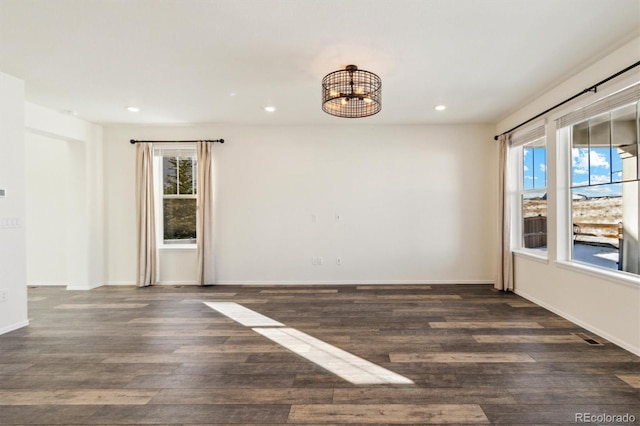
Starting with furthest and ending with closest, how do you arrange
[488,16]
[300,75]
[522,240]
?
1. [522,240]
2. [300,75]
3. [488,16]

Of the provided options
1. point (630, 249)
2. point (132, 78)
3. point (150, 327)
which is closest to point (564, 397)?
point (630, 249)

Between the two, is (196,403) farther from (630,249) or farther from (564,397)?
(630,249)

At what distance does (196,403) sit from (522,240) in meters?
5.02

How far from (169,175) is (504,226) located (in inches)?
226

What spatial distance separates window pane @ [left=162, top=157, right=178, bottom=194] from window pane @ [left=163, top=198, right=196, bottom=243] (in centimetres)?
20

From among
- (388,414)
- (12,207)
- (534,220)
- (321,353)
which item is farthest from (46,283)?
(534,220)

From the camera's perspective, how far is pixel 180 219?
5836mm

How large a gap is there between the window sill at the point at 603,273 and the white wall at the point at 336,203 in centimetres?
185

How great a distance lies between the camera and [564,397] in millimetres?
2174

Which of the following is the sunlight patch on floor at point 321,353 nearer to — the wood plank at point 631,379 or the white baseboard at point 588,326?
the wood plank at point 631,379

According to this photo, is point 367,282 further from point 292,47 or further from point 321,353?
point 292,47

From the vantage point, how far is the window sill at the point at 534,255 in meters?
4.22

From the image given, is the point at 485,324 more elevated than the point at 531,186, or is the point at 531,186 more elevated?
the point at 531,186

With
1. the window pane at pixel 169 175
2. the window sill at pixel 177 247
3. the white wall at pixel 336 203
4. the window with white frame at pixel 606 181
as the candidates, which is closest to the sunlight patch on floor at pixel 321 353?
the white wall at pixel 336 203
